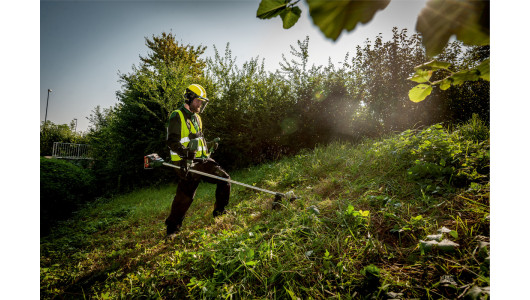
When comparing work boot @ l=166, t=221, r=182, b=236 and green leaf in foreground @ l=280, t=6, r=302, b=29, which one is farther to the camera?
work boot @ l=166, t=221, r=182, b=236

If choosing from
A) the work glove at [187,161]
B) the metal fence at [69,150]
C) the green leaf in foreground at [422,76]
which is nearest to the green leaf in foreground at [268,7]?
the green leaf in foreground at [422,76]

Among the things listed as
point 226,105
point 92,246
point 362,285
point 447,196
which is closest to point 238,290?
point 362,285

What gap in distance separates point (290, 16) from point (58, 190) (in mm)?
7409

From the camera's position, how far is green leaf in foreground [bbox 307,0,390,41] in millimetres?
443

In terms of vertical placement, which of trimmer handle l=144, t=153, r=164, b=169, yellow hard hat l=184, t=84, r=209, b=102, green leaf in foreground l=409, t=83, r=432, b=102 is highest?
yellow hard hat l=184, t=84, r=209, b=102

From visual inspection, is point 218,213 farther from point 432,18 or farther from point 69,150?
point 69,150

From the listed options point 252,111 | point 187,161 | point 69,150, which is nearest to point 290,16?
point 187,161

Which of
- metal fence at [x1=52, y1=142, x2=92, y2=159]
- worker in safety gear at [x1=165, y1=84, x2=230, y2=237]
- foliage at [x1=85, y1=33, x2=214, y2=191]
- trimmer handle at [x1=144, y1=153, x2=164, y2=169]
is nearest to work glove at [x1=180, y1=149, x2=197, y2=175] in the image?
worker in safety gear at [x1=165, y1=84, x2=230, y2=237]

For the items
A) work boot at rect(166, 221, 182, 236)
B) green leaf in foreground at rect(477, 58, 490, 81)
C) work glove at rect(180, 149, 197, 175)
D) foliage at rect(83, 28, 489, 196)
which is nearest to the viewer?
green leaf in foreground at rect(477, 58, 490, 81)

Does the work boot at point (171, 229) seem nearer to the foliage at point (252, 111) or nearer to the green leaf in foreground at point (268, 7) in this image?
the green leaf in foreground at point (268, 7)

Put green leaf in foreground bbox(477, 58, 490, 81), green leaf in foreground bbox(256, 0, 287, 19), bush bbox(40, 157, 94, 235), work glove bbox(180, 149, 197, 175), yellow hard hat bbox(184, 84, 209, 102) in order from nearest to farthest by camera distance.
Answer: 1. green leaf in foreground bbox(256, 0, 287, 19)
2. green leaf in foreground bbox(477, 58, 490, 81)
3. work glove bbox(180, 149, 197, 175)
4. yellow hard hat bbox(184, 84, 209, 102)
5. bush bbox(40, 157, 94, 235)

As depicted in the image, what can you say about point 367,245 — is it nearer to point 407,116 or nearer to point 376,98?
point 407,116

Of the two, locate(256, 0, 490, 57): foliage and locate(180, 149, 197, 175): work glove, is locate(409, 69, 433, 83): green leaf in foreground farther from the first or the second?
locate(180, 149, 197, 175): work glove

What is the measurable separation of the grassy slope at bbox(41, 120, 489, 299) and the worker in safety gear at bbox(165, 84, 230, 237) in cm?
29
